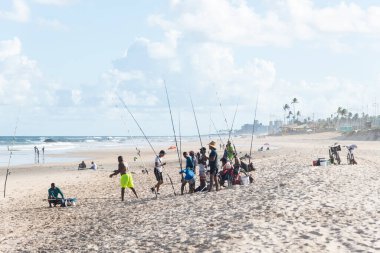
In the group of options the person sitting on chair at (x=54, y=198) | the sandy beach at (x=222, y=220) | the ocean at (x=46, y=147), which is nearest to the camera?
the sandy beach at (x=222, y=220)

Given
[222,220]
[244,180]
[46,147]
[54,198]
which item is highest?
[46,147]

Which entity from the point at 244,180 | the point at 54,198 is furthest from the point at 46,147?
the point at 244,180

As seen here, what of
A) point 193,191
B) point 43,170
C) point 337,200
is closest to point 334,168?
point 193,191

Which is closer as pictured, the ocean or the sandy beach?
the sandy beach

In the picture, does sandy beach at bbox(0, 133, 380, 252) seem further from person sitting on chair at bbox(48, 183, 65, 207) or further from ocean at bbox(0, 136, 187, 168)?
ocean at bbox(0, 136, 187, 168)

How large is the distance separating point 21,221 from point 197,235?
6.89m

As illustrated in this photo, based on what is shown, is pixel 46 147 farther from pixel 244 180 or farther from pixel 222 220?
pixel 222 220

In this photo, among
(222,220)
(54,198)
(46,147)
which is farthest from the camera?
(46,147)

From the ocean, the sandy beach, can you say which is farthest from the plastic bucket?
the ocean

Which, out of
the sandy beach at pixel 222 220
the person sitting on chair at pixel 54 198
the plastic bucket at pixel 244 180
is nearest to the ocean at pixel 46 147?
the person sitting on chair at pixel 54 198

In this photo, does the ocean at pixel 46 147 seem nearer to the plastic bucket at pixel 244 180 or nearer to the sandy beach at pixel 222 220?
the plastic bucket at pixel 244 180

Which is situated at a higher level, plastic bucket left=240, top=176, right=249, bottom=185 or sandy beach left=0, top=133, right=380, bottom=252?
plastic bucket left=240, top=176, right=249, bottom=185

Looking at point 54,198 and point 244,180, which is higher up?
point 244,180

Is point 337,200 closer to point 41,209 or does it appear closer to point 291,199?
point 291,199
